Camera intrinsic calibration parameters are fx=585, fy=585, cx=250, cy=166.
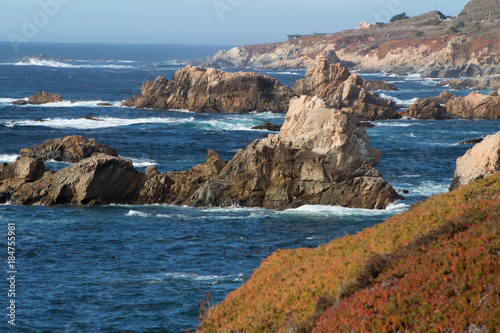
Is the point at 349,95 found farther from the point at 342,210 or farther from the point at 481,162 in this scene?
the point at 481,162

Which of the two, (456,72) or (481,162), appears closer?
(481,162)

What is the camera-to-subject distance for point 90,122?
244ft

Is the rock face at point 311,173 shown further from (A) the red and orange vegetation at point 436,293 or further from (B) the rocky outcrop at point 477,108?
(B) the rocky outcrop at point 477,108

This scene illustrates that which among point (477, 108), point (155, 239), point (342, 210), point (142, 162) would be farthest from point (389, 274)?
point (477, 108)

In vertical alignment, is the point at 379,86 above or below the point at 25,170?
above

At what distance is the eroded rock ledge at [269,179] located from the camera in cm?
3550

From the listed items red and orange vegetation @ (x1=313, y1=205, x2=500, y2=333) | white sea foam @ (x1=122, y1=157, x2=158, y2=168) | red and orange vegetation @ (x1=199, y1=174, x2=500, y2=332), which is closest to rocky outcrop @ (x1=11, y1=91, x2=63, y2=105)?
white sea foam @ (x1=122, y1=157, x2=158, y2=168)

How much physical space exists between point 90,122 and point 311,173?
45844 millimetres

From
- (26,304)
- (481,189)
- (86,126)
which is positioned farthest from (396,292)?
(86,126)

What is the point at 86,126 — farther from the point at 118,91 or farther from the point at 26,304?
the point at 26,304

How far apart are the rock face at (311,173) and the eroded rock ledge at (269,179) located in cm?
5

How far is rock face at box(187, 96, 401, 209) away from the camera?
116 feet

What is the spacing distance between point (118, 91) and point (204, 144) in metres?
60.3

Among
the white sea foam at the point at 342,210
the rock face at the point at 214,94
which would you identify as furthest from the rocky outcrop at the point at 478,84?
the white sea foam at the point at 342,210
